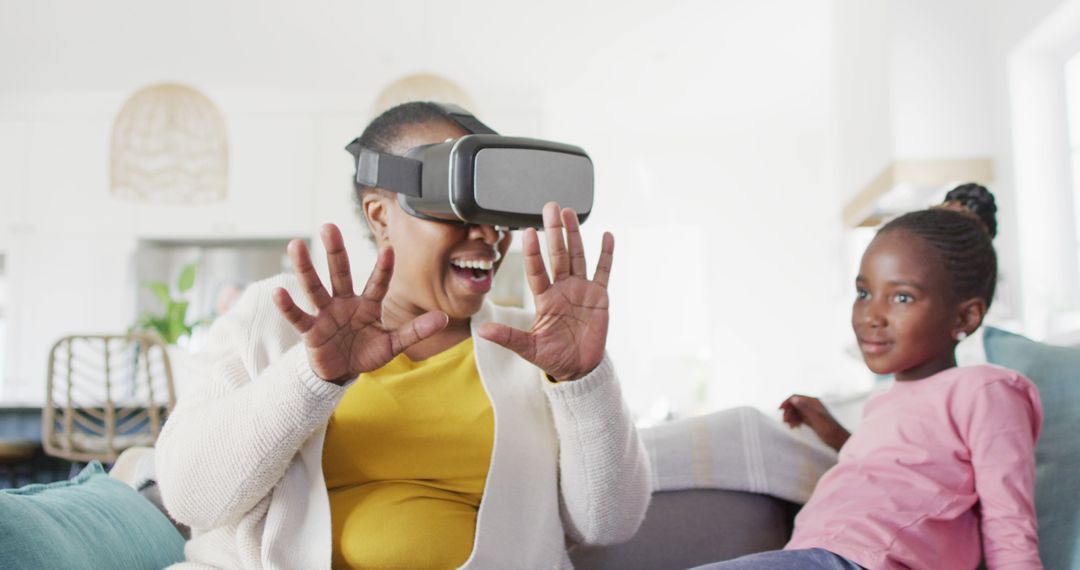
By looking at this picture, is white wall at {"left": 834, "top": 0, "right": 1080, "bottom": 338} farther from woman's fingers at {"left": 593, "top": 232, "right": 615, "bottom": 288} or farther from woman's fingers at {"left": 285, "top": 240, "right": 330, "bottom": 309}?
woman's fingers at {"left": 285, "top": 240, "right": 330, "bottom": 309}

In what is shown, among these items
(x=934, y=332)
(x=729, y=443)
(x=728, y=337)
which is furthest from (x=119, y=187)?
(x=728, y=337)

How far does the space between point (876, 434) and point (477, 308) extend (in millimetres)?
473

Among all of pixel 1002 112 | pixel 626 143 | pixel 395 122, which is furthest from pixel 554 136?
pixel 395 122

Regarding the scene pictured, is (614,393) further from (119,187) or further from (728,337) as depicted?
(728,337)

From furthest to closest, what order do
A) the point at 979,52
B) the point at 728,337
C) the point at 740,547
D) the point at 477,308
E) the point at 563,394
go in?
the point at 728,337
the point at 979,52
the point at 740,547
the point at 477,308
the point at 563,394

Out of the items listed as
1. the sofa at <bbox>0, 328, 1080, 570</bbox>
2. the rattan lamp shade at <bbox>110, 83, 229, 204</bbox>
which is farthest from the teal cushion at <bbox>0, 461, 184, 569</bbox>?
the rattan lamp shade at <bbox>110, 83, 229, 204</bbox>

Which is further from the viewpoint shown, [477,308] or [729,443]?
[729,443]

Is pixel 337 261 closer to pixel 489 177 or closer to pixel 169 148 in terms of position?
pixel 489 177

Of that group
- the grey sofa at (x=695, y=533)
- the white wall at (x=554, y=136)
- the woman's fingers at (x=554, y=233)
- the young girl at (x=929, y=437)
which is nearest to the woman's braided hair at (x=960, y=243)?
the young girl at (x=929, y=437)

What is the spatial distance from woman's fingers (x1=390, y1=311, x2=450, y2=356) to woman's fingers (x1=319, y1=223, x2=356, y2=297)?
0.06 metres

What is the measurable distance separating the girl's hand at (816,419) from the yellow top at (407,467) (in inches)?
18.1

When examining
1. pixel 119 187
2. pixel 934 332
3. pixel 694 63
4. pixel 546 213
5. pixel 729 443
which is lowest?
pixel 729 443

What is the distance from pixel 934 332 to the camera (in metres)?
1.09

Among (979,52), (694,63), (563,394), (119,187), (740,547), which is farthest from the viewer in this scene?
(694,63)
